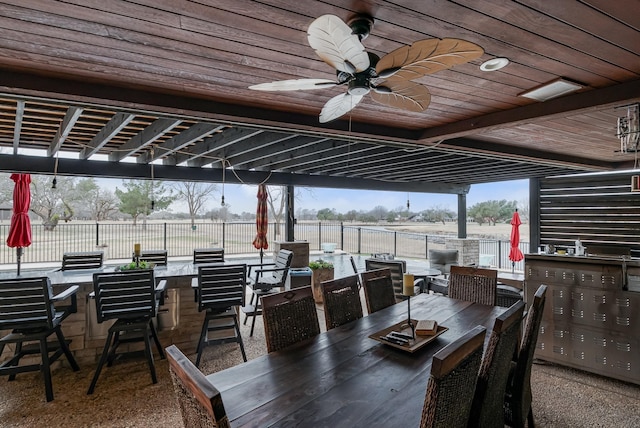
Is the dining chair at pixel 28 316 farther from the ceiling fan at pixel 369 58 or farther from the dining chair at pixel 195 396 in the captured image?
the ceiling fan at pixel 369 58

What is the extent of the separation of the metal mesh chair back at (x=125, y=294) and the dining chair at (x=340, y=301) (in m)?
1.68

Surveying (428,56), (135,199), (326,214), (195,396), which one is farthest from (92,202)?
(428,56)

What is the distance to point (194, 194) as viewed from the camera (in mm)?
Answer: 10719

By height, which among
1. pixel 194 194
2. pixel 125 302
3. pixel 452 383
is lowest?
pixel 125 302

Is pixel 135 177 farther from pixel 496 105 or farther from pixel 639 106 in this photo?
pixel 639 106

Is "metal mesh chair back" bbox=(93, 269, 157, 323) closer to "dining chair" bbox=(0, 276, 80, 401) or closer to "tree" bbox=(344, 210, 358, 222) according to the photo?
"dining chair" bbox=(0, 276, 80, 401)

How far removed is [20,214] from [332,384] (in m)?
4.30

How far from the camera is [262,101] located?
2.55 metres

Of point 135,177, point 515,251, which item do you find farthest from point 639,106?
point 135,177

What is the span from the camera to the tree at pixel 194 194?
1044cm

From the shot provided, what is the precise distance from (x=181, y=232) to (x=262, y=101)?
7240 millimetres

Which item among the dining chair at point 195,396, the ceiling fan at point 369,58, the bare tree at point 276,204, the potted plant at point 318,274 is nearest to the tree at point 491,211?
the bare tree at point 276,204

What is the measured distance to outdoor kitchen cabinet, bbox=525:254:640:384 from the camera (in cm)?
286

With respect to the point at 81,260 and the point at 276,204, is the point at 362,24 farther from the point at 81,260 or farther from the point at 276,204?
the point at 276,204
